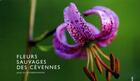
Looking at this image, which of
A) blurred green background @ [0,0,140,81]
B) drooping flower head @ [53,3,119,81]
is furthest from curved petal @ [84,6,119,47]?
blurred green background @ [0,0,140,81]

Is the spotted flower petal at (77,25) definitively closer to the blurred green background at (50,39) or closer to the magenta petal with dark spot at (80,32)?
the magenta petal with dark spot at (80,32)

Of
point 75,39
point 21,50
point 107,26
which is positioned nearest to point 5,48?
point 21,50

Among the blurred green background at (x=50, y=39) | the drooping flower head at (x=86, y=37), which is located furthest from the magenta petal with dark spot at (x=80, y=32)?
the blurred green background at (x=50, y=39)

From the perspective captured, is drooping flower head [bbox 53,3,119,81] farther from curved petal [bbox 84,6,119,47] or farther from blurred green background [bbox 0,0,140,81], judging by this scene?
blurred green background [bbox 0,0,140,81]

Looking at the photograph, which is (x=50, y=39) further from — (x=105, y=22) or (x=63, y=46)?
(x=105, y=22)

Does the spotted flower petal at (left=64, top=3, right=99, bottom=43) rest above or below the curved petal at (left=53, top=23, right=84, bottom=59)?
above

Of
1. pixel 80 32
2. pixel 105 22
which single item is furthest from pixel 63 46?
pixel 105 22

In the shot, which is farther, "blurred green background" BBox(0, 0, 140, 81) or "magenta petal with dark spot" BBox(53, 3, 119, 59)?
"blurred green background" BBox(0, 0, 140, 81)
